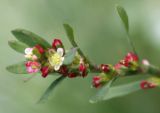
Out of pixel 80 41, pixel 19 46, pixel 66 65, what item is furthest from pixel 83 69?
pixel 80 41

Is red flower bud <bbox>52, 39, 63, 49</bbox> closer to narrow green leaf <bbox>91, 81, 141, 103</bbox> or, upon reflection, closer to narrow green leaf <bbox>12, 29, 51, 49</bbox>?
narrow green leaf <bbox>12, 29, 51, 49</bbox>

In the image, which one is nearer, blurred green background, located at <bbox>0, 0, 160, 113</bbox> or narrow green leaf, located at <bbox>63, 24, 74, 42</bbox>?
narrow green leaf, located at <bbox>63, 24, 74, 42</bbox>

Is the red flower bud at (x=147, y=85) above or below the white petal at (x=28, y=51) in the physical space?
below

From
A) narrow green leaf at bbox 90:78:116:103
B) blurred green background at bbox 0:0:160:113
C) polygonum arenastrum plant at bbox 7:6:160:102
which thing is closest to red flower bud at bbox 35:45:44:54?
polygonum arenastrum plant at bbox 7:6:160:102

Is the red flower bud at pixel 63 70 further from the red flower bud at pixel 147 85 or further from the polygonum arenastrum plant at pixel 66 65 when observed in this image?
the red flower bud at pixel 147 85

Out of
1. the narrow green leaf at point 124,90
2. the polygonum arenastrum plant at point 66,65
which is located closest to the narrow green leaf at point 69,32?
the polygonum arenastrum plant at point 66,65

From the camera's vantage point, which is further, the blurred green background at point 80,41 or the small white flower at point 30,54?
the blurred green background at point 80,41

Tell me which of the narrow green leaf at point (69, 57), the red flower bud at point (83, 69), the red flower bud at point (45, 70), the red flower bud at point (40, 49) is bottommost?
the red flower bud at point (83, 69)
